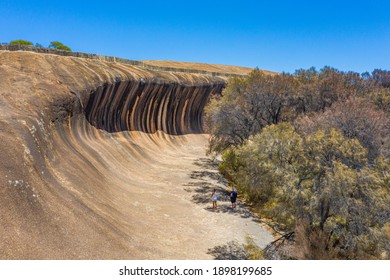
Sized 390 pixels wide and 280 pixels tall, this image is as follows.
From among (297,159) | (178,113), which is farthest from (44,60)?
(178,113)

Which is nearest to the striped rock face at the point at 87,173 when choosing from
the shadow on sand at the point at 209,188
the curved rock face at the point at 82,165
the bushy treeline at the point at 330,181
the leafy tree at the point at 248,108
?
the curved rock face at the point at 82,165

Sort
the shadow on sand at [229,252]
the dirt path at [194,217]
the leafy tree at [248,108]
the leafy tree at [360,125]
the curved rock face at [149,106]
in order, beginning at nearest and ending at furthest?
the shadow on sand at [229,252]
the dirt path at [194,217]
the leafy tree at [360,125]
the leafy tree at [248,108]
the curved rock face at [149,106]

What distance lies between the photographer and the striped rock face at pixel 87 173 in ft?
40.9

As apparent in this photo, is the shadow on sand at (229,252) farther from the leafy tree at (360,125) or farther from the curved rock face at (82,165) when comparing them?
the leafy tree at (360,125)

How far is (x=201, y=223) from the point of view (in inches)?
763

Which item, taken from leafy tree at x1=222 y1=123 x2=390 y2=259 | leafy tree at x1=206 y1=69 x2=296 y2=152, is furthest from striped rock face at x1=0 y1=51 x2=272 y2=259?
leafy tree at x1=206 y1=69 x2=296 y2=152

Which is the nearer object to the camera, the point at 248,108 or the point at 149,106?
the point at 248,108

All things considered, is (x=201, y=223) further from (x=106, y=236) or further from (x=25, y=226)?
(x=25, y=226)

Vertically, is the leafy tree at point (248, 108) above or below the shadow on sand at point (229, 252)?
above

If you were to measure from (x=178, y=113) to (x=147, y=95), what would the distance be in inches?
455

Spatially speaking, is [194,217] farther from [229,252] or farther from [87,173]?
[87,173]

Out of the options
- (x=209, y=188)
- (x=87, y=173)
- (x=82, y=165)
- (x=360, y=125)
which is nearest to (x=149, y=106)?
(x=209, y=188)

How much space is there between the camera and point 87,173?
1966 centimetres

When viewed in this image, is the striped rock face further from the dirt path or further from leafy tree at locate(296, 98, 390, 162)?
leafy tree at locate(296, 98, 390, 162)
